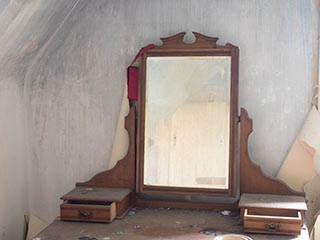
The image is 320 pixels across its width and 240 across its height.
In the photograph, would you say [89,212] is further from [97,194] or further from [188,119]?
[188,119]

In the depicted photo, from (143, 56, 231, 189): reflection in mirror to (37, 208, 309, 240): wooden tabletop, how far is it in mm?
137

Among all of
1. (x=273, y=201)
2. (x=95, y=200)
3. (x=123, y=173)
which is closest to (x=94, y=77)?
(x=123, y=173)

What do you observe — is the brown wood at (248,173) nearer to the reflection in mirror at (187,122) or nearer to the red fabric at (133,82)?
the reflection in mirror at (187,122)

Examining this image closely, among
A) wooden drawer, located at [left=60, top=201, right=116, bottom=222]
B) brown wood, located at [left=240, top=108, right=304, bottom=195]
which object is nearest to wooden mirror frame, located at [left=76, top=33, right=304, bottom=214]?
brown wood, located at [left=240, top=108, right=304, bottom=195]

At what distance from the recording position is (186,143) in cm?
214

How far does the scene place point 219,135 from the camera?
2.11 metres

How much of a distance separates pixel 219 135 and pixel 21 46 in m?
0.92

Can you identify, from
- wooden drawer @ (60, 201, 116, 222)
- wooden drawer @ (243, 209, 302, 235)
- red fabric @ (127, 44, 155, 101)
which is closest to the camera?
wooden drawer @ (243, 209, 302, 235)

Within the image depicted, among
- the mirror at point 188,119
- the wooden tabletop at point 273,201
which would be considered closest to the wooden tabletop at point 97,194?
the mirror at point 188,119

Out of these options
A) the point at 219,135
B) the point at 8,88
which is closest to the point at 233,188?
the point at 219,135

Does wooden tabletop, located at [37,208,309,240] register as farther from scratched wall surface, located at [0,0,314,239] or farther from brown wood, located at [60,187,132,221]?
scratched wall surface, located at [0,0,314,239]

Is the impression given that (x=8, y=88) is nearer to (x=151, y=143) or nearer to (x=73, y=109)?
(x=73, y=109)

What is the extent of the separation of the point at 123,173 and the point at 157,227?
1.23 ft

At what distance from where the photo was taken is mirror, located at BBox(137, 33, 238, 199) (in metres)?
2.11
